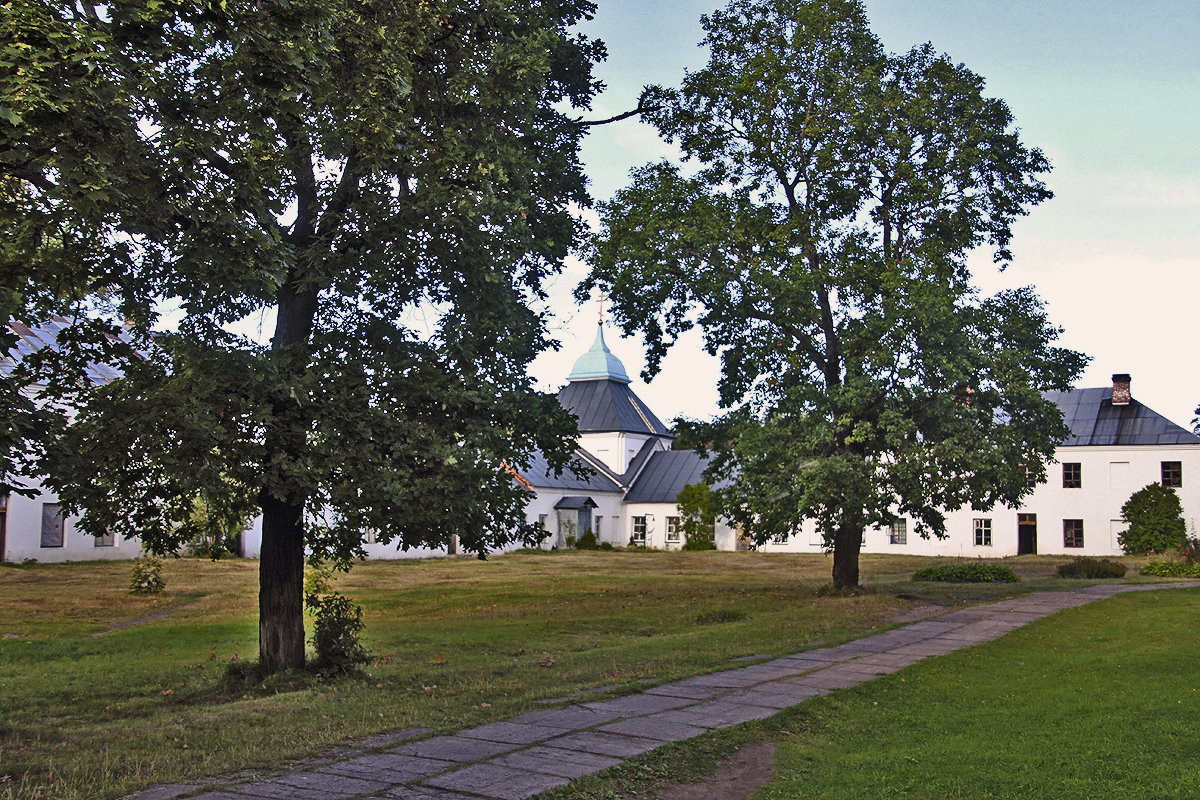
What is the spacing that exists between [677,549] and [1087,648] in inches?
1632

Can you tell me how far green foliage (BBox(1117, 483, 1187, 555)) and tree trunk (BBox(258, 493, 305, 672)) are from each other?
3978 centimetres

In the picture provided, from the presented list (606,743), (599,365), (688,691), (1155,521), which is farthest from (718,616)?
(599,365)

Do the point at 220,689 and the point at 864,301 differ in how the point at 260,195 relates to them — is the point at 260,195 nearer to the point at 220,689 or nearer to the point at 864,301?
the point at 220,689

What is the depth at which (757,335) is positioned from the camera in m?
A: 22.4

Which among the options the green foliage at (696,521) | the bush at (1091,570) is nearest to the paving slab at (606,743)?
the bush at (1091,570)

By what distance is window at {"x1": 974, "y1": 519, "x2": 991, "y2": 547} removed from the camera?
48.8m

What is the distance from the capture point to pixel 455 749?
7.18 m

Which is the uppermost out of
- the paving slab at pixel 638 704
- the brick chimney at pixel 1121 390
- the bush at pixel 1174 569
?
the brick chimney at pixel 1121 390

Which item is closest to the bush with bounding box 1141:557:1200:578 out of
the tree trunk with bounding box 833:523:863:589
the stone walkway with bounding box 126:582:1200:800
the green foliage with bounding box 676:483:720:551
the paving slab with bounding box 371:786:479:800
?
the tree trunk with bounding box 833:523:863:589

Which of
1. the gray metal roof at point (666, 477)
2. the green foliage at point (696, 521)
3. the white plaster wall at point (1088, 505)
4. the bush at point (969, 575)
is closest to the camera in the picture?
the bush at point (969, 575)

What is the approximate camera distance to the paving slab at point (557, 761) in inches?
261

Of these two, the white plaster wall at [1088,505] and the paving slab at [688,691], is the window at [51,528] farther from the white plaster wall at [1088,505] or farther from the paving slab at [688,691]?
the white plaster wall at [1088,505]

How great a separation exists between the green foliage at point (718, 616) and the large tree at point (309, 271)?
8.18m

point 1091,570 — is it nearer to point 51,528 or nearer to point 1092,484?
point 1092,484
